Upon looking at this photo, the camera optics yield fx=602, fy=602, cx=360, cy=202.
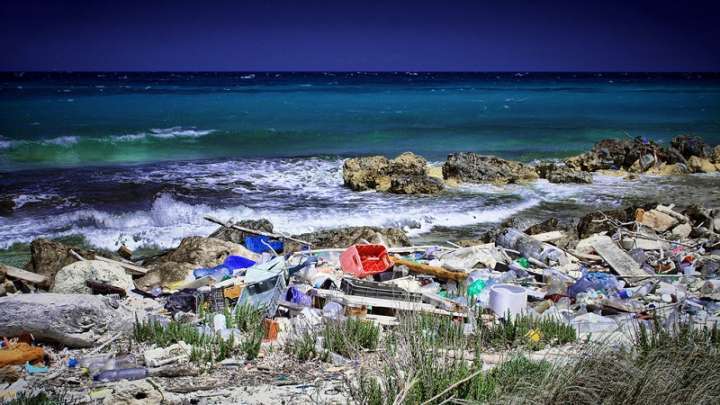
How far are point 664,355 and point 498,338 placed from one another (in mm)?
1477

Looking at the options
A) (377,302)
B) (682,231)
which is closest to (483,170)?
(682,231)

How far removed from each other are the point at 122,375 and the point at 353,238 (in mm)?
5542

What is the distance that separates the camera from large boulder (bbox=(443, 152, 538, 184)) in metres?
17.0

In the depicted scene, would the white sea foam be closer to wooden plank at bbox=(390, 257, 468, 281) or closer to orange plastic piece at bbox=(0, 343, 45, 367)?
wooden plank at bbox=(390, 257, 468, 281)

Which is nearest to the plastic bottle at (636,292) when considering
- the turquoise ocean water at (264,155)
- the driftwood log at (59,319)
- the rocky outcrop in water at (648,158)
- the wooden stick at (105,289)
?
the turquoise ocean water at (264,155)

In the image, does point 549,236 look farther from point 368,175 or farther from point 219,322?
point 368,175

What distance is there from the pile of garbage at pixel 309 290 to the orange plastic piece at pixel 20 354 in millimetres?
12

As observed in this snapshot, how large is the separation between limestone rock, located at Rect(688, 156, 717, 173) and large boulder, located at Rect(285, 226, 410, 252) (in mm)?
12391

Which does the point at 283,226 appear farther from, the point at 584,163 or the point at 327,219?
the point at 584,163

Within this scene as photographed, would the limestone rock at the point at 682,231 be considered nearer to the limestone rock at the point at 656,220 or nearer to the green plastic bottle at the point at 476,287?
the limestone rock at the point at 656,220

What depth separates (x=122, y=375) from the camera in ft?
15.7

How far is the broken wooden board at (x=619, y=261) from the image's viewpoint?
7832 mm

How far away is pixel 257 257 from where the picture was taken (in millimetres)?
9109

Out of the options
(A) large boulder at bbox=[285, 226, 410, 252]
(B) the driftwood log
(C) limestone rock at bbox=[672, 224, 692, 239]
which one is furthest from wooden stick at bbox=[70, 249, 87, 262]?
(C) limestone rock at bbox=[672, 224, 692, 239]
